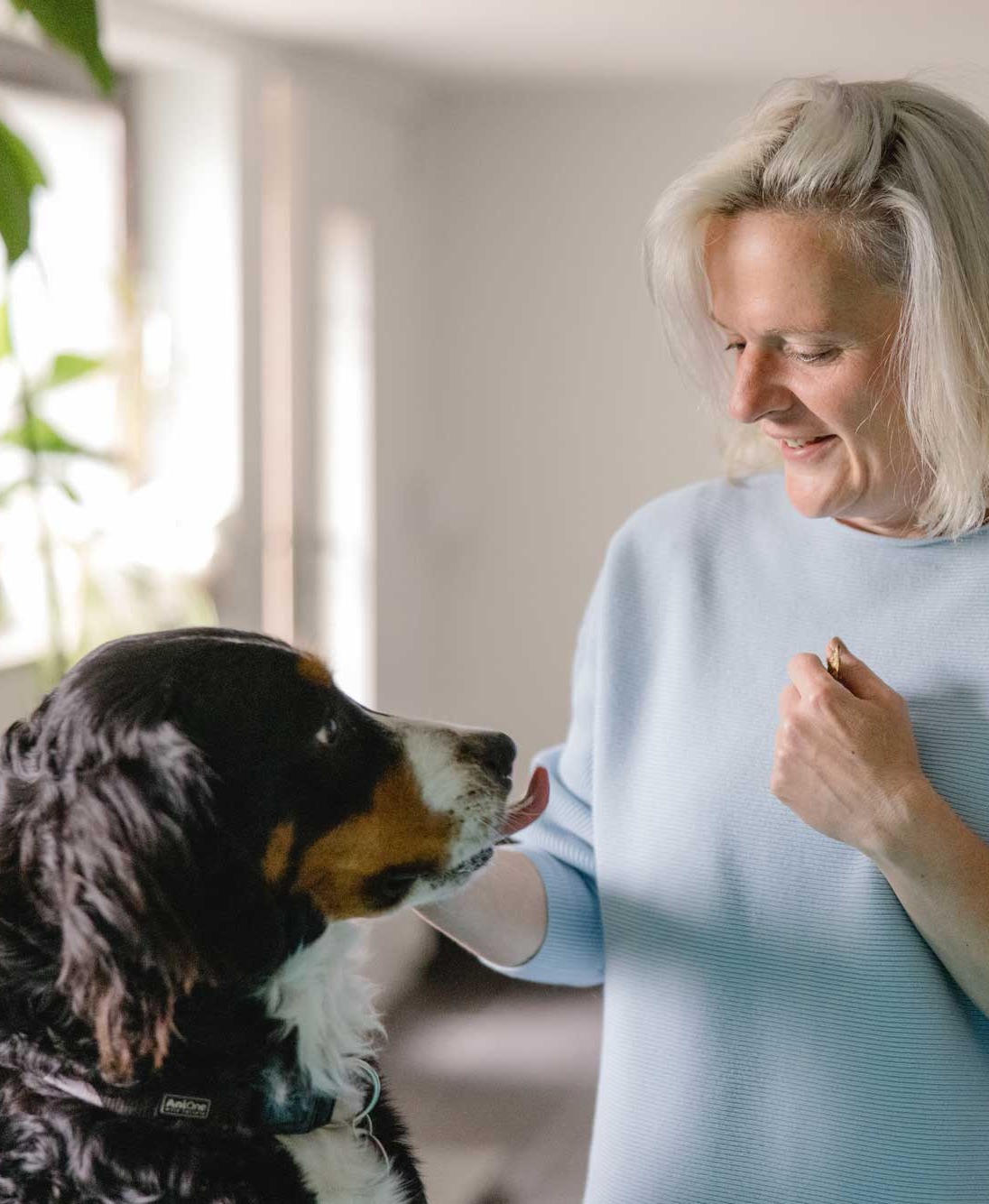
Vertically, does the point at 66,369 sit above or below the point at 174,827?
above

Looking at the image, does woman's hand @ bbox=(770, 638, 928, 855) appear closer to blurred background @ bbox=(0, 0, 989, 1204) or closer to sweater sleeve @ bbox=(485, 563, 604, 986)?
sweater sleeve @ bbox=(485, 563, 604, 986)

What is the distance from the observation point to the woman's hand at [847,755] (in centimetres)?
106

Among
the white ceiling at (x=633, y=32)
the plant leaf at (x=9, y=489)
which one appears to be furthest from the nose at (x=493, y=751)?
the white ceiling at (x=633, y=32)

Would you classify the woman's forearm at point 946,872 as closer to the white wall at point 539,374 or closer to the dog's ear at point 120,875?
the dog's ear at point 120,875

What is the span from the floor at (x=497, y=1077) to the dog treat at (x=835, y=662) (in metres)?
1.06

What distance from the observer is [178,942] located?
0.88m

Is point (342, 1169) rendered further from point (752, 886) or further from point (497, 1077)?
point (497, 1077)

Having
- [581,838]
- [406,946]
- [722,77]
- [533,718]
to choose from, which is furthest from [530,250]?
[581,838]

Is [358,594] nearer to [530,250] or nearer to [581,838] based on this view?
[530,250]

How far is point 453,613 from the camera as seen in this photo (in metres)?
5.49

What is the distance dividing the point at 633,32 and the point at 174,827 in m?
3.65

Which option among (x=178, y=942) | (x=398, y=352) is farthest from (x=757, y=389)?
(x=398, y=352)

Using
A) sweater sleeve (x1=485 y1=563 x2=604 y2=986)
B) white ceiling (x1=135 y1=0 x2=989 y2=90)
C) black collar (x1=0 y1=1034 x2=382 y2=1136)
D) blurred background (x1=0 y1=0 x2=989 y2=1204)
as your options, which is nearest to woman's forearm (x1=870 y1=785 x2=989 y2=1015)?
sweater sleeve (x1=485 y1=563 x2=604 y2=986)

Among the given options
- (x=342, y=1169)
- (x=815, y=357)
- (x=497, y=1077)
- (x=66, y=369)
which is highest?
(x=815, y=357)
